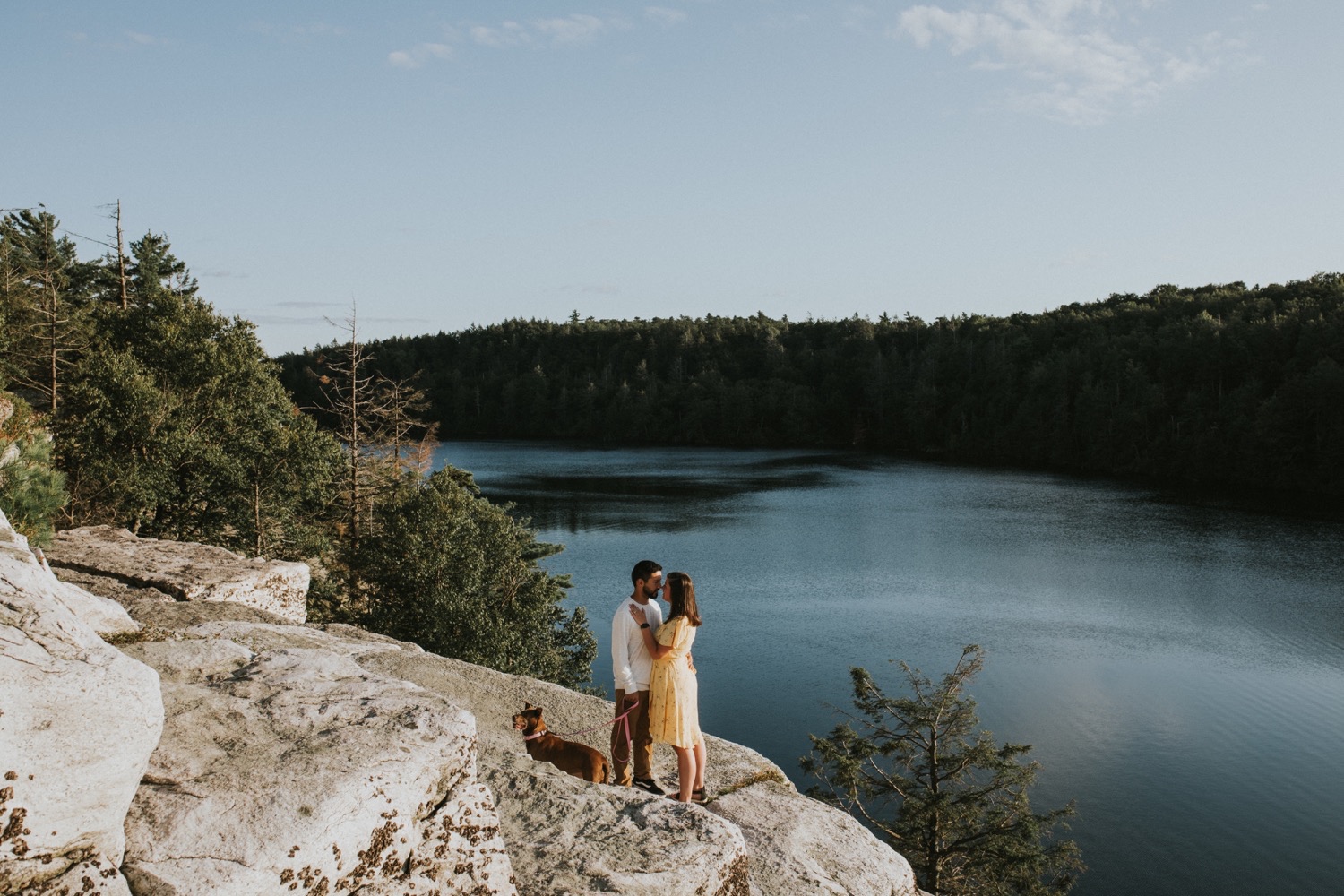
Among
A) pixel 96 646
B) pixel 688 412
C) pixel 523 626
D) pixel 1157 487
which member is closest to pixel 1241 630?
pixel 523 626

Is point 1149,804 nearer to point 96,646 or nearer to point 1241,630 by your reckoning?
point 1241,630

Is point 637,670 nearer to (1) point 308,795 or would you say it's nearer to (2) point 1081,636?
(1) point 308,795

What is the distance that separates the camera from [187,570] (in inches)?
383

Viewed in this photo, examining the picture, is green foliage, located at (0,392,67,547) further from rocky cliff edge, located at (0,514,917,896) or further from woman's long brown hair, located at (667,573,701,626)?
woman's long brown hair, located at (667,573,701,626)

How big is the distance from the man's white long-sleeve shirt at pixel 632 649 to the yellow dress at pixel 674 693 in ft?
0.36

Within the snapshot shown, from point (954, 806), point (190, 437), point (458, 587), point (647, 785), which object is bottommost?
point (954, 806)

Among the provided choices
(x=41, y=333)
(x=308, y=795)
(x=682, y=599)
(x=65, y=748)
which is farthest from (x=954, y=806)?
(x=41, y=333)

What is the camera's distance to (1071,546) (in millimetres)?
41531

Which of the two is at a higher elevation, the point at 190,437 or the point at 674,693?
the point at 190,437

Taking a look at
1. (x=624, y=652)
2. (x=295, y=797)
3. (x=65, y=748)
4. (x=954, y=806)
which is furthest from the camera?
(x=954, y=806)

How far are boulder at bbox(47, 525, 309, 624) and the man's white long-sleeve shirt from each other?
180 inches

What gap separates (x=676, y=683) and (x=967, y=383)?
101562mm

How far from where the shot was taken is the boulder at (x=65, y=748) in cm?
323

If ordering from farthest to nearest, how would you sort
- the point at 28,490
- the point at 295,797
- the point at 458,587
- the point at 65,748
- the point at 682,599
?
the point at 458,587 < the point at 28,490 < the point at 682,599 < the point at 295,797 < the point at 65,748
